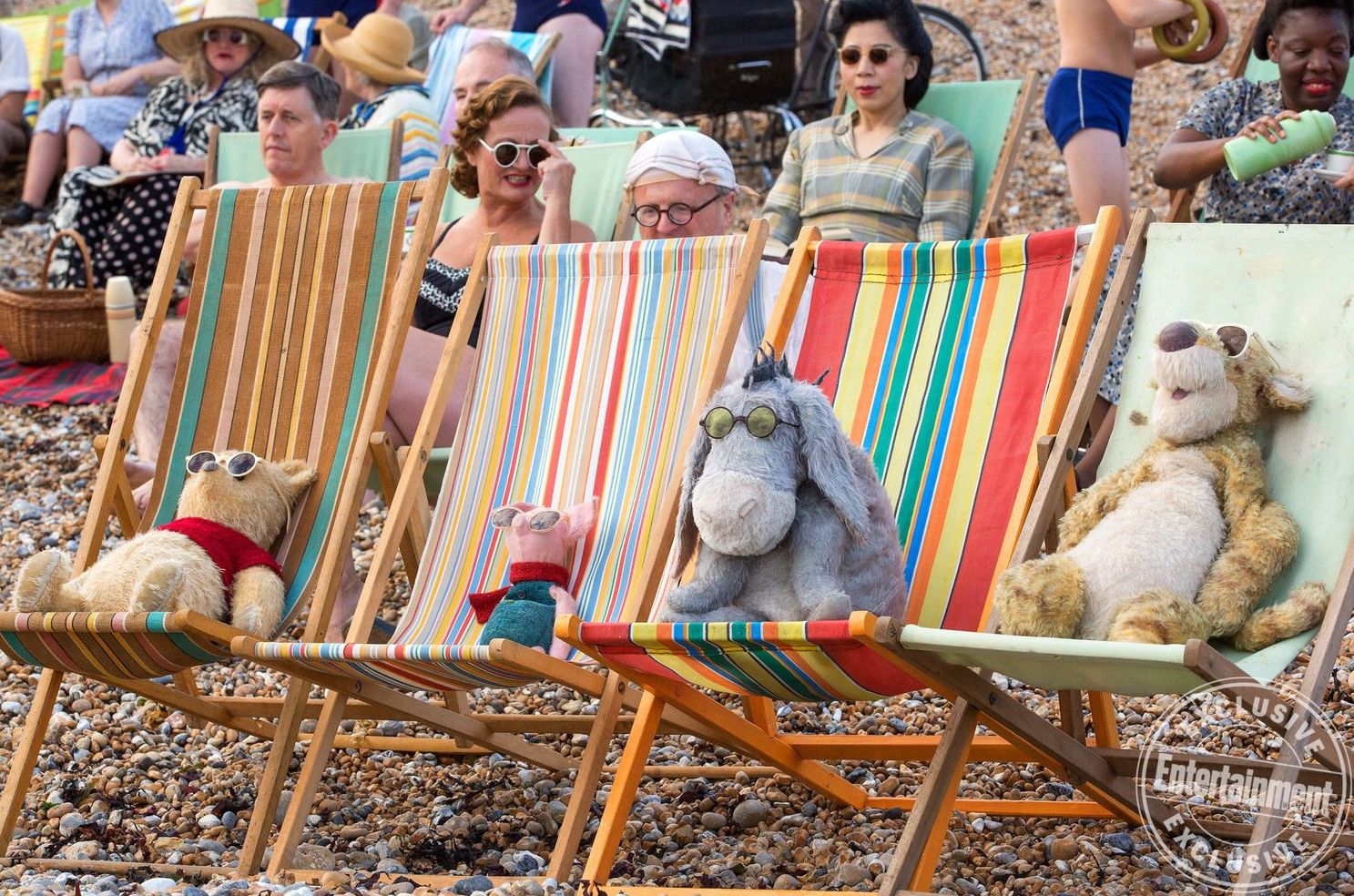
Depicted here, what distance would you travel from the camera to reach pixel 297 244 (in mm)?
3996

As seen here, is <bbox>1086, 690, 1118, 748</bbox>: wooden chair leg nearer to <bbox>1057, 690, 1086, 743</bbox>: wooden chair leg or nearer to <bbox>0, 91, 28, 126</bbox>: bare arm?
<bbox>1057, 690, 1086, 743</bbox>: wooden chair leg

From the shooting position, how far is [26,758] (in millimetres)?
3463

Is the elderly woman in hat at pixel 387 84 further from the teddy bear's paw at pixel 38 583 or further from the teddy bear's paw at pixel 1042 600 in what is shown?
the teddy bear's paw at pixel 1042 600

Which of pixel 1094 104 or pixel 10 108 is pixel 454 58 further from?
pixel 10 108

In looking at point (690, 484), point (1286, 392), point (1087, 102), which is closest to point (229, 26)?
point (1087, 102)

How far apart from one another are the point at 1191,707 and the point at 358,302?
2.06 meters

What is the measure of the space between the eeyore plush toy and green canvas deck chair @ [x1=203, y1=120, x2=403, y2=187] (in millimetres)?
3269

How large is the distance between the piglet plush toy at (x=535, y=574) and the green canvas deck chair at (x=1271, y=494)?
0.79 metres

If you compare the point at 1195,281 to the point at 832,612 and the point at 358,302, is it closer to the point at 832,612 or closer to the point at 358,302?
the point at 832,612

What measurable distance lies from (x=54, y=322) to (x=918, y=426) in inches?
182

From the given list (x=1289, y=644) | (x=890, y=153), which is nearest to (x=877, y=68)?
(x=890, y=153)

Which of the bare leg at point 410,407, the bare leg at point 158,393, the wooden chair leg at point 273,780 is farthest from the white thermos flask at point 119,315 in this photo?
the wooden chair leg at point 273,780

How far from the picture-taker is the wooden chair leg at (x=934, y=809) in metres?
→ 2.70

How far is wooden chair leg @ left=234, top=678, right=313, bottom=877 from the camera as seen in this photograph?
3.19m
